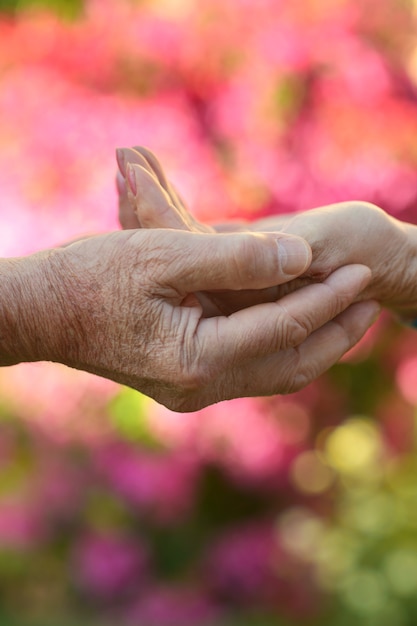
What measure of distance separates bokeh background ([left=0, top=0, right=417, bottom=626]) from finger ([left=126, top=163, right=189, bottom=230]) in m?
1.39

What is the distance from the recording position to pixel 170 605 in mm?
3369

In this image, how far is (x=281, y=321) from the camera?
1533 mm

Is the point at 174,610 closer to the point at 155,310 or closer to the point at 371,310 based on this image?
the point at 371,310

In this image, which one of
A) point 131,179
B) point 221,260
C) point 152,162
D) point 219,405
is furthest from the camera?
point 219,405

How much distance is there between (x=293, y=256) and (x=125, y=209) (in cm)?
48

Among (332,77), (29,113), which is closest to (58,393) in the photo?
(29,113)

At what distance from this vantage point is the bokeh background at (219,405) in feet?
10.0

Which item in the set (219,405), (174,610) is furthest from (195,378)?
(174,610)

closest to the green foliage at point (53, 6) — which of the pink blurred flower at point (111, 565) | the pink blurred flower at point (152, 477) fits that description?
the pink blurred flower at point (152, 477)

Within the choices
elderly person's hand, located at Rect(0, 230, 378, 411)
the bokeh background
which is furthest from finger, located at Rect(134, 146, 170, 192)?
the bokeh background

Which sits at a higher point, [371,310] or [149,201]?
[149,201]

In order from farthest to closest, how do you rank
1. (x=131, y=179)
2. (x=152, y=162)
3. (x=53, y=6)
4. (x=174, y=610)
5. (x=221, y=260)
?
(x=53, y=6), (x=174, y=610), (x=152, y=162), (x=131, y=179), (x=221, y=260)

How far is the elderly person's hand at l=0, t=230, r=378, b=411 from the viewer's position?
1.47 metres

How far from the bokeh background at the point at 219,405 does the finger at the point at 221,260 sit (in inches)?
60.1
